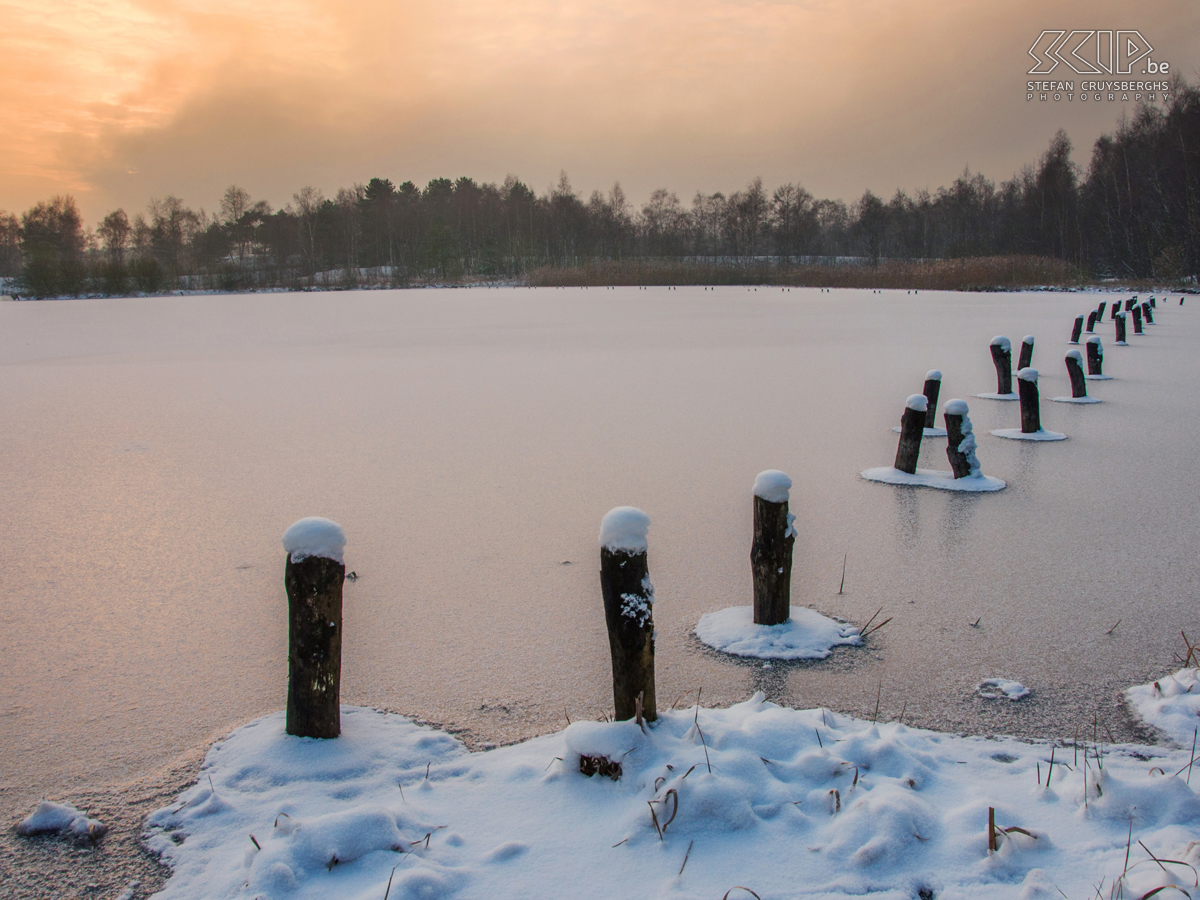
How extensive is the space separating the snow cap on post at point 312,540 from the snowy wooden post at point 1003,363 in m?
8.79

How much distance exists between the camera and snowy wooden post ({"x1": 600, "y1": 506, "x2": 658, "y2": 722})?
235cm

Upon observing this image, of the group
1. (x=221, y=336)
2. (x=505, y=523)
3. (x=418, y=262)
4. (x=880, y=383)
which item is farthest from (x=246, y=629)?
(x=418, y=262)

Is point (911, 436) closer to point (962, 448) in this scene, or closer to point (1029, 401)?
point (962, 448)

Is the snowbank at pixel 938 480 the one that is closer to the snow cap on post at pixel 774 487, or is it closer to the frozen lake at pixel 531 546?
the frozen lake at pixel 531 546

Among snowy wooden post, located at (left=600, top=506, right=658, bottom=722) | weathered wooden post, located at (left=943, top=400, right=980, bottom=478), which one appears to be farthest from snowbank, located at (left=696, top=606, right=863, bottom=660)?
weathered wooden post, located at (left=943, top=400, right=980, bottom=478)

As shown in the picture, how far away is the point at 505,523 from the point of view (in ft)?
16.5

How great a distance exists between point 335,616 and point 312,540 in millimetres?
269

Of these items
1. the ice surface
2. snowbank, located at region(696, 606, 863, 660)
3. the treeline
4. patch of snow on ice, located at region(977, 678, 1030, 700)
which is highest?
the treeline

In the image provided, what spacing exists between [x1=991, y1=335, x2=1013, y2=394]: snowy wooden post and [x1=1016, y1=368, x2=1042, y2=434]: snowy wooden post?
174 centimetres

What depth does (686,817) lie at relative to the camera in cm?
207

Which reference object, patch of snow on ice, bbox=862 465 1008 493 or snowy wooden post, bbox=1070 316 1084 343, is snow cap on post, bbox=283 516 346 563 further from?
snowy wooden post, bbox=1070 316 1084 343

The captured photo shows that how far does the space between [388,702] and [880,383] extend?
31.4 ft

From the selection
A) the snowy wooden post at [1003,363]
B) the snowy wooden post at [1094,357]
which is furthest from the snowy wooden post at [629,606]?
the snowy wooden post at [1094,357]

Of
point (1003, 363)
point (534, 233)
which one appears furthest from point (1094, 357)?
point (534, 233)
